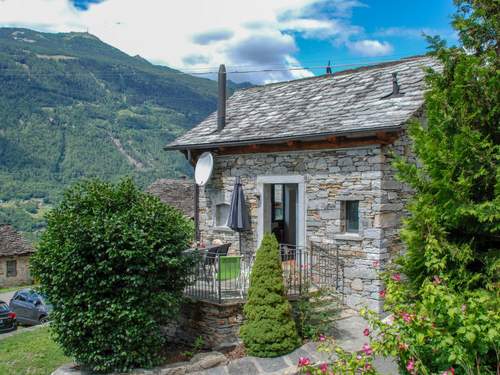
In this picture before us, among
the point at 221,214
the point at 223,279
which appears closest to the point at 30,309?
the point at 221,214

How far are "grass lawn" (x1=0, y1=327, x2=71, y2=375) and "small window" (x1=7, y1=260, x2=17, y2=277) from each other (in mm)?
21904

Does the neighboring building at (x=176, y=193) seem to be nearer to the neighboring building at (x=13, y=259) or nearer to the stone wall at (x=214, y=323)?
the neighboring building at (x=13, y=259)

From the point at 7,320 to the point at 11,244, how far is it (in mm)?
17097

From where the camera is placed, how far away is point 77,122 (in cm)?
9538

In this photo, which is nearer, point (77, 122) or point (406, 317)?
point (406, 317)

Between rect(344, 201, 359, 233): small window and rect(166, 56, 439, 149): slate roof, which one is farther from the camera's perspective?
rect(344, 201, 359, 233): small window

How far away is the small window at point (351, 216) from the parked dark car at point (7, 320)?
44.4ft

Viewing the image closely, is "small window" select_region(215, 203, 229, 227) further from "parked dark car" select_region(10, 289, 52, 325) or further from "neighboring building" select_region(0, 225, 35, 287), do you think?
"neighboring building" select_region(0, 225, 35, 287)

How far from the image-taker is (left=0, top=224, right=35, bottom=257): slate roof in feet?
101

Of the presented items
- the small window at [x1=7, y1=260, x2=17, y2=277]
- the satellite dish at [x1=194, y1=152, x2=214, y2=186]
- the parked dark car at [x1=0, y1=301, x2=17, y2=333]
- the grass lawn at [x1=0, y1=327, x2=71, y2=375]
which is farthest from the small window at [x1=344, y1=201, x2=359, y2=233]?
the small window at [x1=7, y1=260, x2=17, y2=277]

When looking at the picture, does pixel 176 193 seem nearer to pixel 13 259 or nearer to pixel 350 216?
pixel 13 259

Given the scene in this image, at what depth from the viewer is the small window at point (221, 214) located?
12656 millimetres

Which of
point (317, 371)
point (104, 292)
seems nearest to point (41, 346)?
point (104, 292)

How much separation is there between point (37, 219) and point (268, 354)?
63.1 meters
